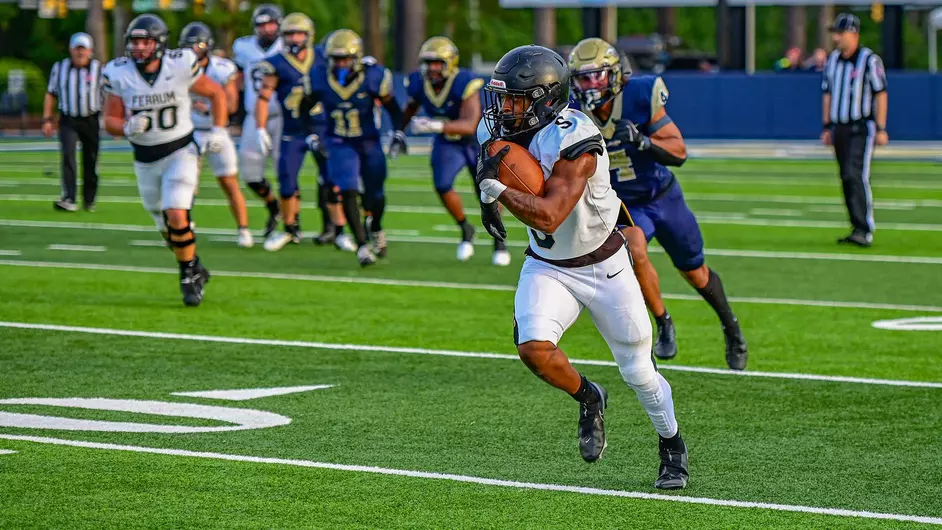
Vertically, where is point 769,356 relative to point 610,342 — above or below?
below

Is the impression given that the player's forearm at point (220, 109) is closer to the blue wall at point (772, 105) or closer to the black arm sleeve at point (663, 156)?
the black arm sleeve at point (663, 156)

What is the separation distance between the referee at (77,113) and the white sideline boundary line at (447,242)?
1.16m

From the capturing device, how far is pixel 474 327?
931 cm

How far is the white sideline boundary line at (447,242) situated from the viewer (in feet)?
41.2

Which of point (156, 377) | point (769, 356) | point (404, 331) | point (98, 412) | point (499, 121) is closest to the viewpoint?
point (499, 121)

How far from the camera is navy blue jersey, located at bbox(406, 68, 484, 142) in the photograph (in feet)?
40.0

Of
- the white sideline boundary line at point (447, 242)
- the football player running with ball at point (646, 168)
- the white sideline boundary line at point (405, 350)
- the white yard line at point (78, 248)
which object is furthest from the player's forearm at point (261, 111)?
the football player running with ball at point (646, 168)

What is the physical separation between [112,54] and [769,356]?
143 ft

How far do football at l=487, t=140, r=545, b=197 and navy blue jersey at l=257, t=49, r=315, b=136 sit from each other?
7729 millimetres

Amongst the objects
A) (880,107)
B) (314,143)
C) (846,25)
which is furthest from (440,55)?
(880,107)

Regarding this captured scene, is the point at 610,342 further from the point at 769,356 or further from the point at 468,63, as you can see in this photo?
the point at 468,63

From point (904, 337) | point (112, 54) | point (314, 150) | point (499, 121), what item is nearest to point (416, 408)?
point (499, 121)

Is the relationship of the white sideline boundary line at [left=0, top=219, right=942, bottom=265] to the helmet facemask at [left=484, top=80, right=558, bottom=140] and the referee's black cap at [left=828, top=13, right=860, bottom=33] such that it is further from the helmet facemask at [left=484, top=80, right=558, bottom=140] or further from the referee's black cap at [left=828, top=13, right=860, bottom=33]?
the helmet facemask at [left=484, top=80, right=558, bottom=140]

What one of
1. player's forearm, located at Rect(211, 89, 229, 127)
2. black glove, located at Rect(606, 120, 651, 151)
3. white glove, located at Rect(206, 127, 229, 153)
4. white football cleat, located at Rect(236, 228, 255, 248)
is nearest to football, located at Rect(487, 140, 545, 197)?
black glove, located at Rect(606, 120, 651, 151)
